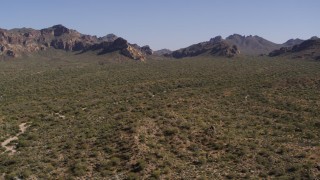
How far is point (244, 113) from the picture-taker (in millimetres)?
37156

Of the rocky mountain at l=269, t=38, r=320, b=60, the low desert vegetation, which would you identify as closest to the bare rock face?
the rocky mountain at l=269, t=38, r=320, b=60

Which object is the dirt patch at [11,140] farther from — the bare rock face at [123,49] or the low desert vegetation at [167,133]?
the bare rock face at [123,49]

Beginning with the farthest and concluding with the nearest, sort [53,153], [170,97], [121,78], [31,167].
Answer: [121,78], [170,97], [53,153], [31,167]

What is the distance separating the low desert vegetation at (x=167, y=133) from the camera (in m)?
22.3

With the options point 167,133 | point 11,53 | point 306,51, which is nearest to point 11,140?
point 167,133

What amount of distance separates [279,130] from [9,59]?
467 feet

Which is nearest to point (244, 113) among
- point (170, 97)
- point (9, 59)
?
point (170, 97)

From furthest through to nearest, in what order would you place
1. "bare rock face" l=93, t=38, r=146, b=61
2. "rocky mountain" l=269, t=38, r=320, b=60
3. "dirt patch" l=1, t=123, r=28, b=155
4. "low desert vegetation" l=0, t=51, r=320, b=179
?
"bare rock face" l=93, t=38, r=146, b=61 → "rocky mountain" l=269, t=38, r=320, b=60 → "dirt patch" l=1, t=123, r=28, b=155 → "low desert vegetation" l=0, t=51, r=320, b=179

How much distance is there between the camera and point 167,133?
29391mm

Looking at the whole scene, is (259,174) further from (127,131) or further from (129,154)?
(127,131)

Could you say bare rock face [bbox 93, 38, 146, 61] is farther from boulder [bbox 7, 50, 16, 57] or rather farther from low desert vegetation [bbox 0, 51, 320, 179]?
low desert vegetation [bbox 0, 51, 320, 179]

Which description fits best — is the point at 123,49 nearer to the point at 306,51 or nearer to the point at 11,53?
the point at 11,53

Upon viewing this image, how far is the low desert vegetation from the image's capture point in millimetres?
22281

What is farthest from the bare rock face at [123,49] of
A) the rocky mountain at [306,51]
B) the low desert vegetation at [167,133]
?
the low desert vegetation at [167,133]
